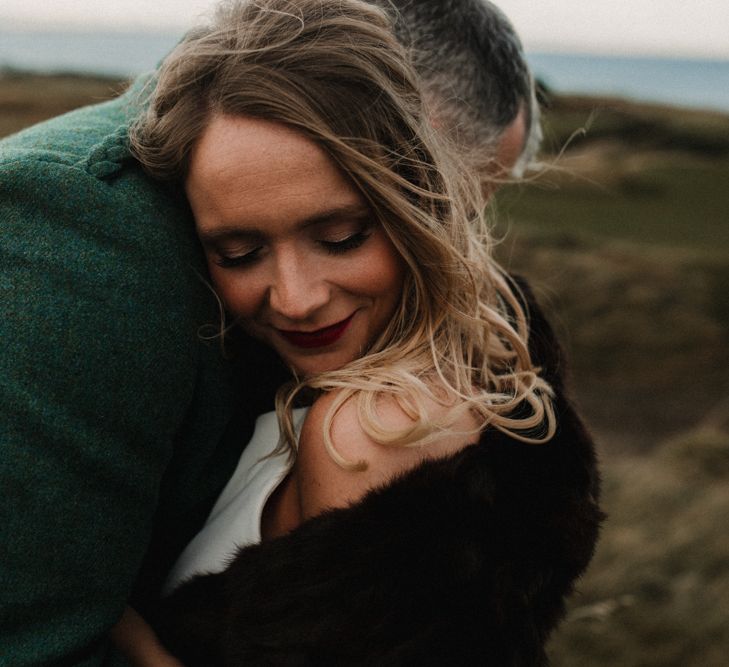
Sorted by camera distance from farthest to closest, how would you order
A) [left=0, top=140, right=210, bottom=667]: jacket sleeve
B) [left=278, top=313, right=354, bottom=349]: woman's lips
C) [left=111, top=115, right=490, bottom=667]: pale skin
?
1. [left=278, top=313, right=354, bottom=349]: woman's lips
2. [left=111, top=115, right=490, bottom=667]: pale skin
3. [left=0, top=140, right=210, bottom=667]: jacket sleeve

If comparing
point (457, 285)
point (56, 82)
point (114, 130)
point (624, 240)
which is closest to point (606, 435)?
point (624, 240)

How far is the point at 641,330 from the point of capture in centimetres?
692

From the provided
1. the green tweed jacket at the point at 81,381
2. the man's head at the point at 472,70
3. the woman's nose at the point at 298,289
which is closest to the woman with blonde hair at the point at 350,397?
the woman's nose at the point at 298,289

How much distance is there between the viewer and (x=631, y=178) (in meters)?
8.05

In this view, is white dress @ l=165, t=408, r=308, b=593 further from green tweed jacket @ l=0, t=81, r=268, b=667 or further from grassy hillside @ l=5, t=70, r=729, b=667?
grassy hillside @ l=5, t=70, r=729, b=667

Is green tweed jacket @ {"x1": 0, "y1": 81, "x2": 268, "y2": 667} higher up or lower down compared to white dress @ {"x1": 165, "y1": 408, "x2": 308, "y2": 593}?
higher up

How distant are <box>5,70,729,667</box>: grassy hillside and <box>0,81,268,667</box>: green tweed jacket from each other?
4.98 feet

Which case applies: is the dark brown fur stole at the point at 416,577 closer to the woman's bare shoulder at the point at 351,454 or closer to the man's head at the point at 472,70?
the woman's bare shoulder at the point at 351,454

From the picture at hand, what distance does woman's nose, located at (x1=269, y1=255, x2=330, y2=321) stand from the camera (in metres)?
1.61

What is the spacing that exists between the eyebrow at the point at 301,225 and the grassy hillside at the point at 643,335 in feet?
3.71

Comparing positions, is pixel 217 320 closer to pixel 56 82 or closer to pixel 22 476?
pixel 22 476

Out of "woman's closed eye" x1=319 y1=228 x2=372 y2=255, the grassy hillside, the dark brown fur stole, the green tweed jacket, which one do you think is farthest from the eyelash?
the grassy hillside

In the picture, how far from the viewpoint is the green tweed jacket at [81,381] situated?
1.30 metres

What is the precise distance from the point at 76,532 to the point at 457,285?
0.93 metres
